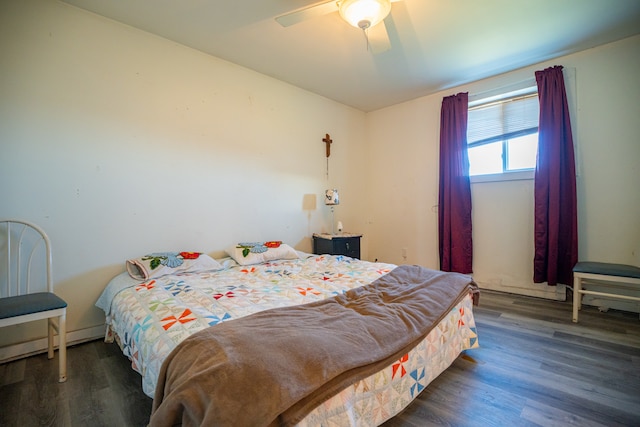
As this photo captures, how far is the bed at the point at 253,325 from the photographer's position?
0.91 m

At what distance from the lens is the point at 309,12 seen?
70.1 inches

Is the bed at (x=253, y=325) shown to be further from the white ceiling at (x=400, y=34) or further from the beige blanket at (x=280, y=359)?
the white ceiling at (x=400, y=34)

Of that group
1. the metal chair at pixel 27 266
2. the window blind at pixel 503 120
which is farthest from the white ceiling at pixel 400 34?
the metal chair at pixel 27 266

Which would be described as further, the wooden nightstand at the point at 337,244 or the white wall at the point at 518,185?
the wooden nightstand at the point at 337,244

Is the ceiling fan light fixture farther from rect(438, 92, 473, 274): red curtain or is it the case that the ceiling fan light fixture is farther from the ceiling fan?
rect(438, 92, 473, 274): red curtain

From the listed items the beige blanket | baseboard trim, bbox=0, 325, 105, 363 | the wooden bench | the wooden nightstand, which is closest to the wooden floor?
baseboard trim, bbox=0, 325, 105, 363

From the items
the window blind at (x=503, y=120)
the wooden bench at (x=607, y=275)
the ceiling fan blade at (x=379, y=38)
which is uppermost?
the ceiling fan blade at (x=379, y=38)

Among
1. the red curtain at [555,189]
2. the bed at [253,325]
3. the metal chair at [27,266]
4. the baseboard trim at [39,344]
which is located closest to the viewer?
the bed at [253,325]

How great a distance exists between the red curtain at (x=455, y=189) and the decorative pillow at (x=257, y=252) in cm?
200

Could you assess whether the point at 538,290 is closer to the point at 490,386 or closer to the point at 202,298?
the point at 490,386

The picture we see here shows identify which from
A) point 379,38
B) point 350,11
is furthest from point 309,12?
point 379,38

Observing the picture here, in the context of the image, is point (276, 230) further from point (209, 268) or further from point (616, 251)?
point (616, 251)

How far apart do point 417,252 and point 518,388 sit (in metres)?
2.45

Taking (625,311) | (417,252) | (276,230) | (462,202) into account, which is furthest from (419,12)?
(625,311)
